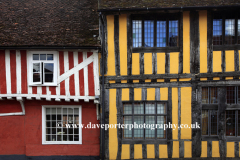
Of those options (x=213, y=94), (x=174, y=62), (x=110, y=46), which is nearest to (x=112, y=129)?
(x=110, y=46)

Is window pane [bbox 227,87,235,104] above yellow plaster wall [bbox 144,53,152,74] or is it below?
below

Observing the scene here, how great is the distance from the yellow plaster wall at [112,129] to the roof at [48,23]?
1.97 meters

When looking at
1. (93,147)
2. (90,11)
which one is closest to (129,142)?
(93,147)

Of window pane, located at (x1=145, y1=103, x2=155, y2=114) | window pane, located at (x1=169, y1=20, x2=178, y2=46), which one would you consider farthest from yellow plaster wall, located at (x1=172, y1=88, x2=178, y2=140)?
window pane, located at (x1=169, y1=20, x2=178, y2=46)

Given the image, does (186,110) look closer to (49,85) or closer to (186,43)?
(186,43)

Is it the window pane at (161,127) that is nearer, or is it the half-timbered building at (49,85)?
the half-timbered building at (49,85)

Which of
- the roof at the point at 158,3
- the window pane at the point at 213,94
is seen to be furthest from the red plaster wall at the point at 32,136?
the window pane at the point at 213,94

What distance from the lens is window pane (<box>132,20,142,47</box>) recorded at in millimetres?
6773

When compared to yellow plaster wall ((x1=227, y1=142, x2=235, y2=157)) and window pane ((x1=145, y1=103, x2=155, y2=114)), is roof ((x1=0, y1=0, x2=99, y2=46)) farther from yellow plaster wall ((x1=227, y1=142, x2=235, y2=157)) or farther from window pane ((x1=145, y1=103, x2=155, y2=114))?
yellow plaster wall ((x1=227, y1=142, x2=235, y2=157))

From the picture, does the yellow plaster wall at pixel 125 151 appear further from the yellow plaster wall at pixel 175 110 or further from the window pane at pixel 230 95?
the window pane at pixel 230 95

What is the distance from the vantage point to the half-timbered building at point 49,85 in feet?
22.0

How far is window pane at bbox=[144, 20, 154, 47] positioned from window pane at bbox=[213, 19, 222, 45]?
2232 mm

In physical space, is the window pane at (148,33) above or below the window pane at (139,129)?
above

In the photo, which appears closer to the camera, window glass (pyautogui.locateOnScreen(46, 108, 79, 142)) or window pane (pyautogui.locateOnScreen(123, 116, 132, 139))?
window pane (pyautogui.locateOnScreen(123, 116, 132, 139))
